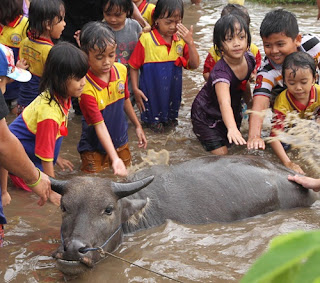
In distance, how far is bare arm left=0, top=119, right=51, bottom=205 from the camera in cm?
304

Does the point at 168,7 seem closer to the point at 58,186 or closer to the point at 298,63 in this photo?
the point at 298,63

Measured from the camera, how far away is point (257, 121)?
17.7 ft

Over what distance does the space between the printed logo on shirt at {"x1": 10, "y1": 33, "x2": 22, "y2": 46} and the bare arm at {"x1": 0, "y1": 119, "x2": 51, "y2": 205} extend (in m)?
2.90

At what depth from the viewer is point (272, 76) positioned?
18.2 feet

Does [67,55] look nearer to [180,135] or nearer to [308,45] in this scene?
[180,135]

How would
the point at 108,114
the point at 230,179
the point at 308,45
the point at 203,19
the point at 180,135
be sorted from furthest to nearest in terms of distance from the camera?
1. the point at 203,19
2. the point at 180,135
3. the point at 308,45
4. the point at 108,114
5. the point at 230,179

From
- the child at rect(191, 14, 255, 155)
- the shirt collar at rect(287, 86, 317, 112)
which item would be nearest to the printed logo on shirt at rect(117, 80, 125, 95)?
the child at rect(191, 14, 255, 155)

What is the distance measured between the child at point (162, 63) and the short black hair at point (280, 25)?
37.7 inches

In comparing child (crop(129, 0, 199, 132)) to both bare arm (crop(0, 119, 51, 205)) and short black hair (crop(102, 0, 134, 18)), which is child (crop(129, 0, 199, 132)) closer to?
short black hair (crop(102, 0, 134, 18))

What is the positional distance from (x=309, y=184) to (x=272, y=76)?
161 centimetres

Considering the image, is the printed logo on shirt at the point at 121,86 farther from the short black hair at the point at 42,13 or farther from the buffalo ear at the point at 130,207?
the buffalo ear at the point at 130,207

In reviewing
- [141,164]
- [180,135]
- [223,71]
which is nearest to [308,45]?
[223,71]

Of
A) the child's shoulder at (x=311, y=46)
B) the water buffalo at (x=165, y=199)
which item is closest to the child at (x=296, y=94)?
the child's shoulder at (x=311, y=46)

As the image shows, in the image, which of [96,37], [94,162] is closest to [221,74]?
[96,37]
